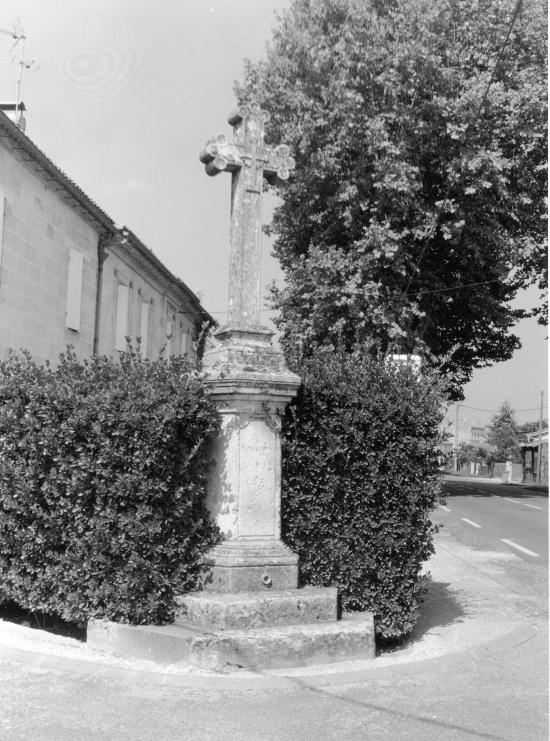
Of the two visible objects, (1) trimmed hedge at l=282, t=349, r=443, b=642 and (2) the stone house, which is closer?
(1) trimmed hedge at l=282, t=349, r=443, b=642

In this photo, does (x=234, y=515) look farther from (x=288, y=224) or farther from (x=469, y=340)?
(x=469, y=340)

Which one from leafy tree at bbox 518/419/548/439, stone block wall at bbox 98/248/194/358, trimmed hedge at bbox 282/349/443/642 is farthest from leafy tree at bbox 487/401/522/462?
trimmed hedge at bbox 282/349/443/642

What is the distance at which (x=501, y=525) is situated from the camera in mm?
16344

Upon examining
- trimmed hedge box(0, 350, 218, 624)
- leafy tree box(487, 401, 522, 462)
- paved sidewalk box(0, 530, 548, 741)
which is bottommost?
paved sidewalk box(0, 530, 548, 741)

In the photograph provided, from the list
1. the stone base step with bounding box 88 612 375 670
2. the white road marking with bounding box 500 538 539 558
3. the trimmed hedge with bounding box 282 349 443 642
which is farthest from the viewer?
the white road marking with bounding box 500 538 539 558

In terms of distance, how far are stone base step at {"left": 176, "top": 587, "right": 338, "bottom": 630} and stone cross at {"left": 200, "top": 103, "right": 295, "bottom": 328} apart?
2011 mm

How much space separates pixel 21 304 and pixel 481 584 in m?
10.0

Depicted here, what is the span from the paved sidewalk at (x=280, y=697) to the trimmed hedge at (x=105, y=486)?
0.42m

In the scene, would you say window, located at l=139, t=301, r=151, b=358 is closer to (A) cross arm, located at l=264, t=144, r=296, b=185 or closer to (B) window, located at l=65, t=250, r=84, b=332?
(B) window, located at l=65, t=250, r=84, b=332

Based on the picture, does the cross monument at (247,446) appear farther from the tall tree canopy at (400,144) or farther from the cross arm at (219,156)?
the tall tree canopy at (400,144)

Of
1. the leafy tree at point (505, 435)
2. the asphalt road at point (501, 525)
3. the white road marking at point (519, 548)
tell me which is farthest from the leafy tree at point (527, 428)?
the white road marking at point (519, 548)

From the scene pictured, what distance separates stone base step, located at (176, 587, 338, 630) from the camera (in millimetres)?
4867

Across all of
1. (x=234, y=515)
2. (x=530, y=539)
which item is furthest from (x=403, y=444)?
(x=530, y=539)

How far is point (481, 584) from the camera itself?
8609 mm
